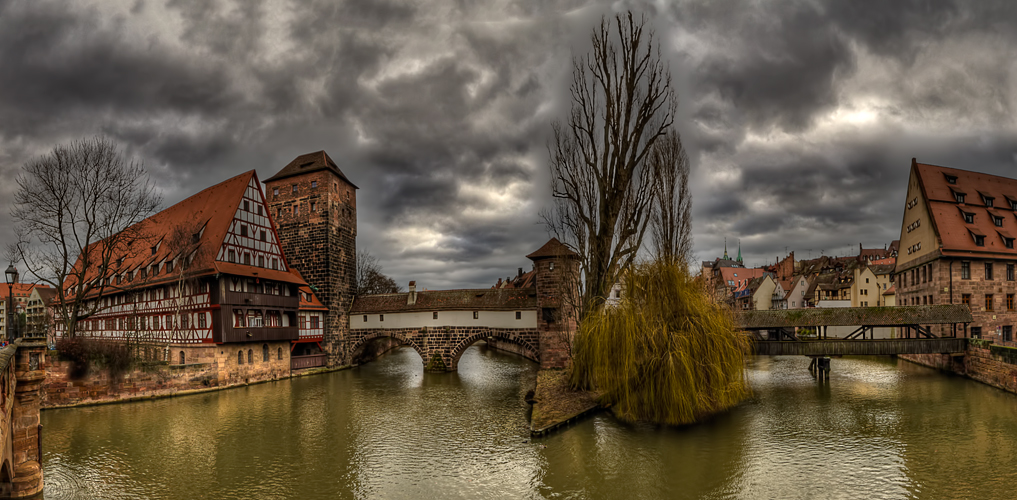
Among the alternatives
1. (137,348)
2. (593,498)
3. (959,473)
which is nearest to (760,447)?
(959,473)

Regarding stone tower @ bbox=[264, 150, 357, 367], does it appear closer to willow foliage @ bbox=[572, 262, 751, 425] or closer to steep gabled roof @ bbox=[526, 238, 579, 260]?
steep gabled roof @ bbox=[526, 238, 579, 260]

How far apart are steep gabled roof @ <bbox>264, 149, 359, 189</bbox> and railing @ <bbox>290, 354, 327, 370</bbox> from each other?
1027 cm

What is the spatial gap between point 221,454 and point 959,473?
15920 millimetres

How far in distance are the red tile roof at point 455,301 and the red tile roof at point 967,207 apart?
20492mm

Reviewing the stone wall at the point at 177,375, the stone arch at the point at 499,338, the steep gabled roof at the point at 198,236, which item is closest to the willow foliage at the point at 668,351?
the stone arch at the point at 499,338

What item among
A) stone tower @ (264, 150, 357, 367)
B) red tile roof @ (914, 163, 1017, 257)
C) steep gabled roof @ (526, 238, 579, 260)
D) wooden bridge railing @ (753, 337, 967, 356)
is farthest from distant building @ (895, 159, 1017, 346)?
stone tower @ (264, 150, 357, 367)

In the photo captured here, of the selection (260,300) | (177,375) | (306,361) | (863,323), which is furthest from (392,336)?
(863,323)

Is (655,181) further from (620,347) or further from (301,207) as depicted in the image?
(301,207)

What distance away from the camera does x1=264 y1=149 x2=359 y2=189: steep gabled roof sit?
3006 centimetres

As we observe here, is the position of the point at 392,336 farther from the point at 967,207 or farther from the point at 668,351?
the point at 967,207

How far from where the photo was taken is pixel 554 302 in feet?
85.8

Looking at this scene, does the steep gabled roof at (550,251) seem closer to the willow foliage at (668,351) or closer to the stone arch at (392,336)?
the stone arch at (392,336)

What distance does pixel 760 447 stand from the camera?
40.4 feet

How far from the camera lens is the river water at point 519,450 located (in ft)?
33.4
